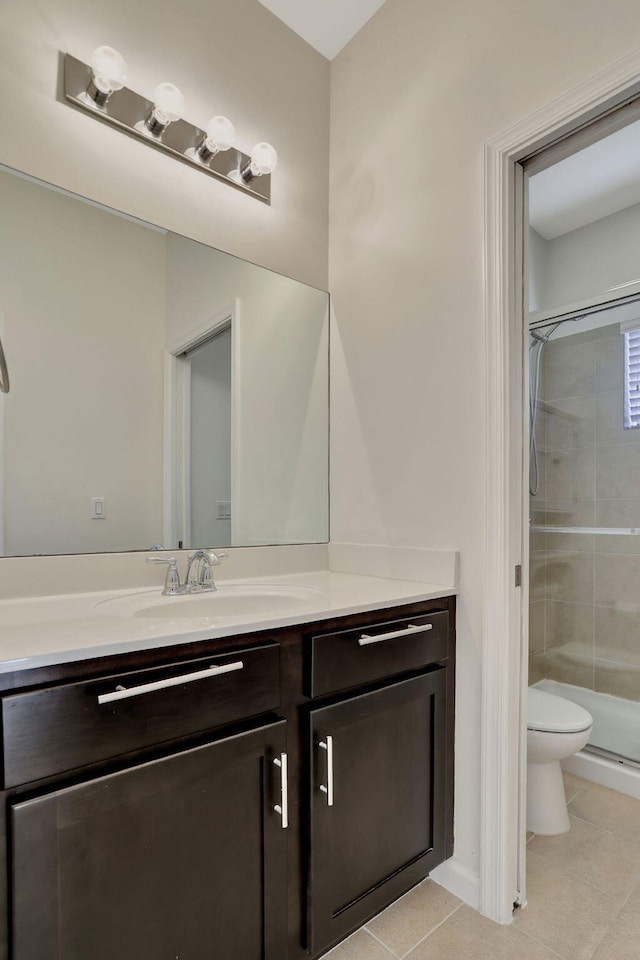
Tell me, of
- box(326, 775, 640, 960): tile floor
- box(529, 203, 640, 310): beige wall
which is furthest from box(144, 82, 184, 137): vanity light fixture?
box(326, 775, 640, 960): tile floor

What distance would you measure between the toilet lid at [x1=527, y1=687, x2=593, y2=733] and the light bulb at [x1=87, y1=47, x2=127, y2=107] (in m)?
2.26

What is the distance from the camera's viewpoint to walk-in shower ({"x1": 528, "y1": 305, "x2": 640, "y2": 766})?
2.40 meters

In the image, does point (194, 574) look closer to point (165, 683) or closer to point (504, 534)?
point (165, 683)

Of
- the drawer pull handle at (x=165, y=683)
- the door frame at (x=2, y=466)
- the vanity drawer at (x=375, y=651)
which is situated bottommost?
the vanity drawer at (x=375, y=651)

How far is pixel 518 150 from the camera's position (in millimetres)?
1377

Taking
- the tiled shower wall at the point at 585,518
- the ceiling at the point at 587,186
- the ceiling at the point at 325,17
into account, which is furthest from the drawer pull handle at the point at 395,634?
the ceiling at the point at 325,17

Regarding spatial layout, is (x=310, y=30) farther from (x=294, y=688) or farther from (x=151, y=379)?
(x=294, y=688)

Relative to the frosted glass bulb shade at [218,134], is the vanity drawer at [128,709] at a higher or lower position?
lower

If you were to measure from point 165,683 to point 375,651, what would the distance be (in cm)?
54

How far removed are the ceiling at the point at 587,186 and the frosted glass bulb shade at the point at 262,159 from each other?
3.17 ft

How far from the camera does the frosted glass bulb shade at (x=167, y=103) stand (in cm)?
144

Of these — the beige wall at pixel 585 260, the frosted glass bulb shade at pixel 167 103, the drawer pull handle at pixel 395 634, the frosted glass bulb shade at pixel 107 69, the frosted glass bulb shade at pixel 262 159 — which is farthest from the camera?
the beige wall at pixel 585 260

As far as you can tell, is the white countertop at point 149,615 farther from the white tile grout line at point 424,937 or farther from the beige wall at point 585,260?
the beige wall at point 585,260

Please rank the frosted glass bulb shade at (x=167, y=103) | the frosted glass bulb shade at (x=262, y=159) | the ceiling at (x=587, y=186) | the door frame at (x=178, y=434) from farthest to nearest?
the ceiling at (x=587, y=186) → the frosted glass bulb shade at (x=262, y=159) → the door frame at (x=178, y=434) → the frosted glass bulb shade at (x=167, y=103)
